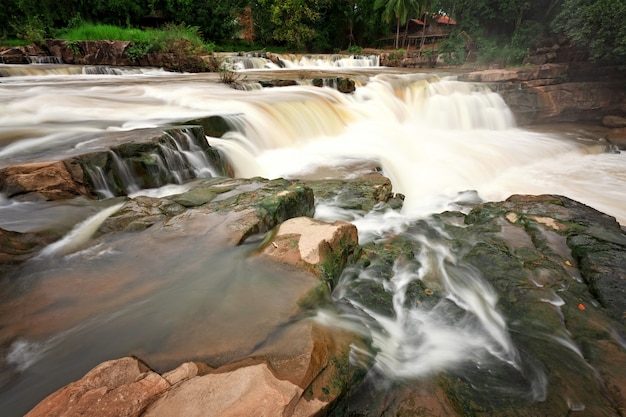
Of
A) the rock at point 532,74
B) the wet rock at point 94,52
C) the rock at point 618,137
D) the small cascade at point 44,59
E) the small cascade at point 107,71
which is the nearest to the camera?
the rock at point 618,137

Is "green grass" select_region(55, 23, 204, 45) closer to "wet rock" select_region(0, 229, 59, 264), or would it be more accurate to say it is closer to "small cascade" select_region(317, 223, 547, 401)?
"wet rock" select_region(0, 229, 59, 264)

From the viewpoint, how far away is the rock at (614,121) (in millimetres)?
10648

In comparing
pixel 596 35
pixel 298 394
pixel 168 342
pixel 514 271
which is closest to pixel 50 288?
pixel 168 342

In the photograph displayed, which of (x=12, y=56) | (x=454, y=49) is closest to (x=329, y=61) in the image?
(x=454, y=49)

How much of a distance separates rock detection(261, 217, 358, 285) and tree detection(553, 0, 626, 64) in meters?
12.6

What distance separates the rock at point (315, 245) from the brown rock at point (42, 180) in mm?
2533

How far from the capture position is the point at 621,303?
108 inches

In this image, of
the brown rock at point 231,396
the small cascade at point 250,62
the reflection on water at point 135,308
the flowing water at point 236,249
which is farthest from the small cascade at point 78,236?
the small cascade at point 250,62

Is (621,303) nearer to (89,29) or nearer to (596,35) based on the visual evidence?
(596,35)

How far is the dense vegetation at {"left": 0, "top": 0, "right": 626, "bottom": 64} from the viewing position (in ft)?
36.1

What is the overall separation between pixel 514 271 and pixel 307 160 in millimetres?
4313

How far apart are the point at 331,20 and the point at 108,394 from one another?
35.8 m

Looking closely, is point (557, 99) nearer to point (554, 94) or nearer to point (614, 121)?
point (554, 94)

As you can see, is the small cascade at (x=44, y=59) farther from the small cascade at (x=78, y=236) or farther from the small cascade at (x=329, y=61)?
the small cascade at (x=78, y=236)
